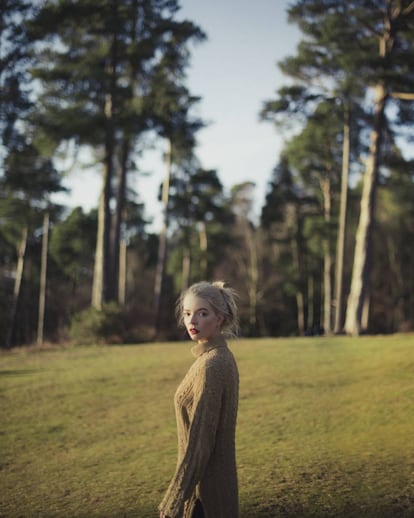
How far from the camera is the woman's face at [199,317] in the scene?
291 cm

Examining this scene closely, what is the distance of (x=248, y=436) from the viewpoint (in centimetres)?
681

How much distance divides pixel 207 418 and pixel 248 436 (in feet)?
14.2

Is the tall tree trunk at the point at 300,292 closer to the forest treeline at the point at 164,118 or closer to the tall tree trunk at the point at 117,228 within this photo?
the forest treeline at the point at 164,118

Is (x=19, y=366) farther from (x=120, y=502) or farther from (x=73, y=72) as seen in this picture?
(x=73, y=72)

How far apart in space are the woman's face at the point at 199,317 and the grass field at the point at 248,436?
2.36m

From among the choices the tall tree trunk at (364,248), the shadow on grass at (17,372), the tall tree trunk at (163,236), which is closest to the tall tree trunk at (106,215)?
the tall tree trunk at (163,236)

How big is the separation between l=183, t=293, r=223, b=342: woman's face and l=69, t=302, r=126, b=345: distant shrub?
15057mm

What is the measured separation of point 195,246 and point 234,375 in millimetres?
34336

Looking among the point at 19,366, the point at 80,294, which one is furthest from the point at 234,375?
the point at 80,294

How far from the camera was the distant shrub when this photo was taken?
17.6 meters

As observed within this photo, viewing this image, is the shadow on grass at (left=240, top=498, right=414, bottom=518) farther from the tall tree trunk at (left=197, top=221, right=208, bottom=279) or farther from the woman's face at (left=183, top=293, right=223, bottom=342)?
the tall tree trunk at (left=197, top=221, right=208, bottom=279)

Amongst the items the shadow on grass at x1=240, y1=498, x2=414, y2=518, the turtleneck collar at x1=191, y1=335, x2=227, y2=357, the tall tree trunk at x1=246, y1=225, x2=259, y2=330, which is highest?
the tall tree trunk at x1=246, y1=225, x2=259, y2=330

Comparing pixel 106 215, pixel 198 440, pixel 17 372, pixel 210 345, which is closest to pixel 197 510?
pixel 198 440

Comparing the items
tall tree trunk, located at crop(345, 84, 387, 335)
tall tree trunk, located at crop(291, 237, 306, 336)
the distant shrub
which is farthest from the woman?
tall tree trunk, located at crop(291, 237, 306, 336)
